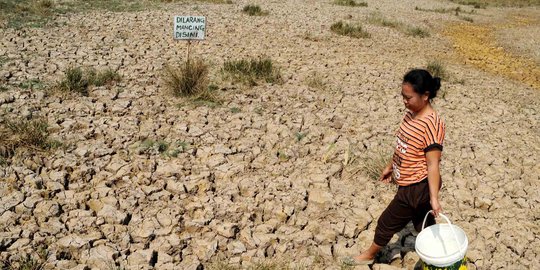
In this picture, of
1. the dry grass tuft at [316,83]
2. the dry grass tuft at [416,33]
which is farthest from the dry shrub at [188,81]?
the dry grass tuft at [416,33]

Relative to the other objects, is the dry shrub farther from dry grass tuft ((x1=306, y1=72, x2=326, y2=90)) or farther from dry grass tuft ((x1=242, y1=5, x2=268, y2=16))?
dry grass tuft ((x1=242, y1=5, x2=268, y2=16))

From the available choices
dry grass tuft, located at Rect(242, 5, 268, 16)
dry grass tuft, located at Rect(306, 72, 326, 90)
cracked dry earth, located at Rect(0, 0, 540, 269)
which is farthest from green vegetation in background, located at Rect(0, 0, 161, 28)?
dry grass tuft, located at Rect(306, 72, 326, 90)

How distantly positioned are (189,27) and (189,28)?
14mm

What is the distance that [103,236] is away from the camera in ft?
10.3

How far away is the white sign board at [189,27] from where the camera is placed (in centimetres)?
552

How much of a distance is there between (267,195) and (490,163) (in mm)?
2860

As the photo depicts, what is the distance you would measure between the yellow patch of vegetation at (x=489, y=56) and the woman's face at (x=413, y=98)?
24.6 ft

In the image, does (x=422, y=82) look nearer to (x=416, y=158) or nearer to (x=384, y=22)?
(x=416, y=158)

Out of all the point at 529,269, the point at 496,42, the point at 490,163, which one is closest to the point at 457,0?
the point at 496,42

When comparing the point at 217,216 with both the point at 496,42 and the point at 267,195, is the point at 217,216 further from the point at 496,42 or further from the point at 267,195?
the point at 496,42

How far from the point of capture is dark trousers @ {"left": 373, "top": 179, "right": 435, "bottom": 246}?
265 cm

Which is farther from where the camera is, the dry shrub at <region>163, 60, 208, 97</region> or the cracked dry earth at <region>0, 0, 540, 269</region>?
the dry shrub at <region>163, 60, 208, 97</region>

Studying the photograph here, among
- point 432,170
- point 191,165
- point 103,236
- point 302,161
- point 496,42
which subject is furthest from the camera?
point 496,42

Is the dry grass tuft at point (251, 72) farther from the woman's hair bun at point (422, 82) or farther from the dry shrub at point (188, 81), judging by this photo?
the woman's hair bun at point (422, 82)
